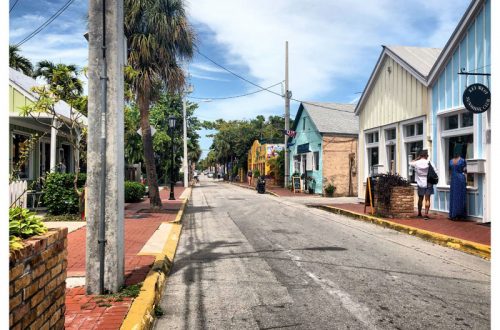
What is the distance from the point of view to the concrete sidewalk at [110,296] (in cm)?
405

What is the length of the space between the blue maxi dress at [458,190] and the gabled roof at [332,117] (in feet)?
51.4

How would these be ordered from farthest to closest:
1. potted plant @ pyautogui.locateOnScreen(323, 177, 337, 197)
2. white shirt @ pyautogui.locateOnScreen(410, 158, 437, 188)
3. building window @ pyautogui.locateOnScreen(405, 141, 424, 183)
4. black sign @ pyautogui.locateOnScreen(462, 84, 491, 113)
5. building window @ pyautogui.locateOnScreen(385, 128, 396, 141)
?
1. potted plant @ pyautogui.locateOnScreen(323, 177, 337, 197)
2. building window @ pyautogui.locateOnScreen(385, 128, 396, 141)
3. building window @ pyautogui.locateOnScreen(405, 141, 424, 183)
4. white shirt @ pyautogui.locateOnScreen(410, 158, 437, 188)
5. black sign @ pyautogui.locateOnScreen(462, 84, 491, 113)

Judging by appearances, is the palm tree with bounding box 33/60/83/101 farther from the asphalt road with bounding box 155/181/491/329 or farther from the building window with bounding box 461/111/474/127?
the building window with bounding box 461/111/474/127

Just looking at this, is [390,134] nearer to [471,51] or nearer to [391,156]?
[391,156]

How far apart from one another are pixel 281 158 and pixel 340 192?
10.5 m

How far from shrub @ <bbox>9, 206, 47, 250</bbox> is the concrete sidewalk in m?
1.20

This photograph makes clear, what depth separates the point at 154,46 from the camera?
1399 cm

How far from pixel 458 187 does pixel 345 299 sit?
771cm

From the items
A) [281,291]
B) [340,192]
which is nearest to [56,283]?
[281,291]

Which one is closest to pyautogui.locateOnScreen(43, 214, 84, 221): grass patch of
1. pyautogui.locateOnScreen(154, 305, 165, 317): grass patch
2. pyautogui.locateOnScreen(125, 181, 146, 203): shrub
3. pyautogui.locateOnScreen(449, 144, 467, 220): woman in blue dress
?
pyautogui.locateOnScreen(125, 181, 146, 203): shrub

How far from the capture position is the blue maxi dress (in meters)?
11.1

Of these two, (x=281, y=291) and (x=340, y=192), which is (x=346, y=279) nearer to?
(x=281, y=291)

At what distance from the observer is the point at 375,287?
546cm

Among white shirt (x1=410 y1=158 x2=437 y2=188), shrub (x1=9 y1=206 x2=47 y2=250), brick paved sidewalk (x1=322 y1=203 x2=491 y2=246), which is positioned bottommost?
brick paved sidewalk (x1=322 y1=203 x2=491 y2=246)
